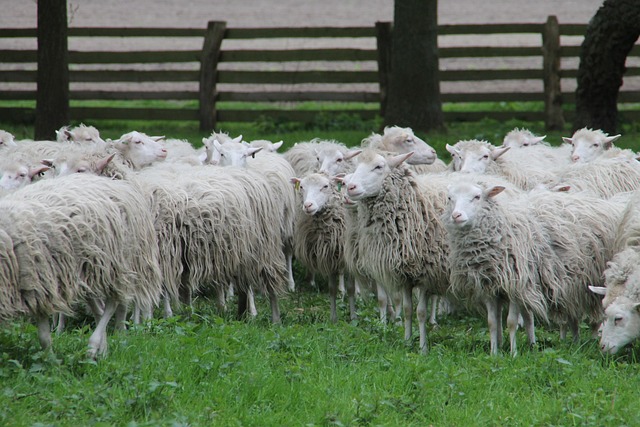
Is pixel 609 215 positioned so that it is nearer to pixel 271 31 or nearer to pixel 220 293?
pixel 220 293

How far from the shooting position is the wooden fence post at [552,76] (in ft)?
49.2

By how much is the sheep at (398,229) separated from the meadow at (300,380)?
0.42 m

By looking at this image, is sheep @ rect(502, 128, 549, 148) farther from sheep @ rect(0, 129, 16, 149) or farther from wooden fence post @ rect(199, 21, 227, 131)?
wooden fence post @ rect(199, 21, 227, 131)

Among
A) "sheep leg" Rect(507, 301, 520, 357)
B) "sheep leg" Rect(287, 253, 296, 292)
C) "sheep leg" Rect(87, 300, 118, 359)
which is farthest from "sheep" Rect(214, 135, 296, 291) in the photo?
"sheep leg" Rect(87, 300, 118, 359)

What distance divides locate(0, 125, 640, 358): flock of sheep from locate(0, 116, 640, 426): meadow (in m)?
0.25

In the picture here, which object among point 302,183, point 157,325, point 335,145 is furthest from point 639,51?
point 157,325

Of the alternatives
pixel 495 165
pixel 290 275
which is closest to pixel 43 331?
pixel 290 275

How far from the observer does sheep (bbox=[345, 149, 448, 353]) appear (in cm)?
654

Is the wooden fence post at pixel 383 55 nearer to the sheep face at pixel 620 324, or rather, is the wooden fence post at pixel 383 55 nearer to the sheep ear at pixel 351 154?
the sheep ear at pixel 351 154

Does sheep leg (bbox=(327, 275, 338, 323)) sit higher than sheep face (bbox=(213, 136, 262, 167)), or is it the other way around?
sheep face (bbox=(213, 136, 262, 167))

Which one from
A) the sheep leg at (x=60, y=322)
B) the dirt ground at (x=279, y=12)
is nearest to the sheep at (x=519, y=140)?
Result: the sheep leg at (x=60, y=322)

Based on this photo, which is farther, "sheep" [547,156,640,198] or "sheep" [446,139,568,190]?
"sheep" [446,139,568,190]

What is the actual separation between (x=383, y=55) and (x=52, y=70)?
573 cm

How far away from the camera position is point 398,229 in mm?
6605
